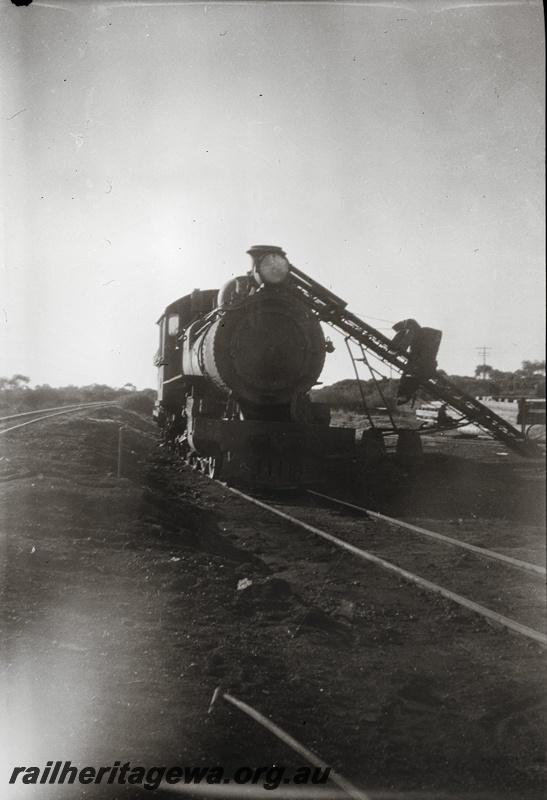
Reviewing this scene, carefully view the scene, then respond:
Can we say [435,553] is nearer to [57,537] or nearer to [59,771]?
[57,537]

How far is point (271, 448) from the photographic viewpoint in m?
9.05

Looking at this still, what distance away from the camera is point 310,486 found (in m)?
9.58

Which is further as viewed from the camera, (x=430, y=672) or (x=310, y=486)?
(x=310, y=486)

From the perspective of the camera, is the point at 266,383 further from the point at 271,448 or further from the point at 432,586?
the point at 432,586

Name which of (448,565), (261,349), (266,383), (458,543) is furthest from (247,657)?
(261,349)

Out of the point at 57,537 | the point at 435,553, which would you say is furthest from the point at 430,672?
the point at 57,537

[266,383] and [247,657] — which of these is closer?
[247,657]

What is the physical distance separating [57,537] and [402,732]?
3.67m

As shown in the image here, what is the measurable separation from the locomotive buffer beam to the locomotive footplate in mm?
1874

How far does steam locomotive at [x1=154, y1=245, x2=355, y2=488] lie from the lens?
9.02 m

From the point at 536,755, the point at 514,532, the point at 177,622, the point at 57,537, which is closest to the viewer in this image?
the point at 536,755

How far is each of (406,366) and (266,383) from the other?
2.74 m

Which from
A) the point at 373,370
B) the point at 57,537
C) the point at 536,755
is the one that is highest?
the point at 373,370

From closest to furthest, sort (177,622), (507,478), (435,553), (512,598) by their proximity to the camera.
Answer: (177,622) < (512,598) < (435,553) < (507,478)
